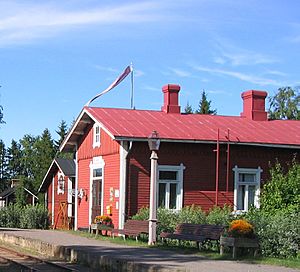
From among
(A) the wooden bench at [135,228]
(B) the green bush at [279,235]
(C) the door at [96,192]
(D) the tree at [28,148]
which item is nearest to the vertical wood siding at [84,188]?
(C) the door at [96,192]

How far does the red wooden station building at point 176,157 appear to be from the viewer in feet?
81.5

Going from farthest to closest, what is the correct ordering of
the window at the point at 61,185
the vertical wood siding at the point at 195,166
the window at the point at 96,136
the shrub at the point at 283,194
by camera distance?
the window at the point at 61,185
the window at the point at 96,136
the vertical wood siding at the point at 195,166
the shrub at the point at 283,194

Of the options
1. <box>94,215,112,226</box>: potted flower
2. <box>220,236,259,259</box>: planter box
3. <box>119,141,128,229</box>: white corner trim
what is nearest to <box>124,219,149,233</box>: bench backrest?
<box>119,141,128,229</box>: white corner trim

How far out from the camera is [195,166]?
83.8 feet

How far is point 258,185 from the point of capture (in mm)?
26219

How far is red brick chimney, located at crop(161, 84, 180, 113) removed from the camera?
1110 inches

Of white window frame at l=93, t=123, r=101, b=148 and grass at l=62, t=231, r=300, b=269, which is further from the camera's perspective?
white window frame at l=93, t=123, r=101, b=148

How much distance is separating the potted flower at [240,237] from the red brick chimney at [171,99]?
12.7 meters

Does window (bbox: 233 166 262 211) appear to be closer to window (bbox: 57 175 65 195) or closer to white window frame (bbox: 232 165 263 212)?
white window frame (bbox: 232 165 263 212)

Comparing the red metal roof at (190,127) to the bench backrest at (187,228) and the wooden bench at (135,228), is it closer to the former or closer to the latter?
the wooden bench at (135,228)

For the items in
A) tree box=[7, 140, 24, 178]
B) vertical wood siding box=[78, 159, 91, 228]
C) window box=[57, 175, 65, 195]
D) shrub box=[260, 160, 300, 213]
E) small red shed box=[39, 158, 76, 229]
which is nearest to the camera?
shrub box=[260, 160, 300, 213]

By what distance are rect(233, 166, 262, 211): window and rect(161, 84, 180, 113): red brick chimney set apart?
13.8 ft

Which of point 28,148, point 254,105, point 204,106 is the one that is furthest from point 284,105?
point 28,148

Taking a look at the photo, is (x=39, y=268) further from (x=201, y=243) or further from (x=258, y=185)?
(x=258, y=185)
